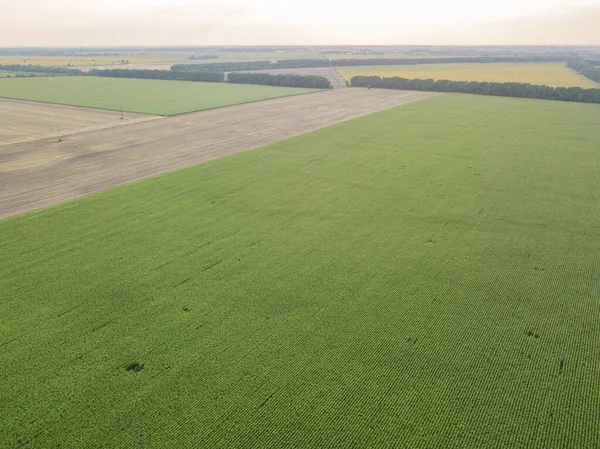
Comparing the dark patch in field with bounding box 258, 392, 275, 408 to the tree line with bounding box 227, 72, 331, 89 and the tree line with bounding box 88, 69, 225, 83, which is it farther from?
the tree line with bounding box 88, 69, 225, 83

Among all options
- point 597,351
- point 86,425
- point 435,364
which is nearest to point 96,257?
point 86,425

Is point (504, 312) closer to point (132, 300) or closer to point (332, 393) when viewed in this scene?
point (332, 393)

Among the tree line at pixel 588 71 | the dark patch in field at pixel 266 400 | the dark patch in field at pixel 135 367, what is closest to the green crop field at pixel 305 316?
the dark patch in field at pixel 266 400

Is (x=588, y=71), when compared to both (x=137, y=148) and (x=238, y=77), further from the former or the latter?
(x=137, y=148)

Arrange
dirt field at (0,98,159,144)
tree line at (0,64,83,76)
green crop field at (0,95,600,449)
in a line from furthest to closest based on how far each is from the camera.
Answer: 1. tree line at (0,64,83,76)
2. dirt field at (0,98,159,144)
3. green crop field at (0,95,600,449)

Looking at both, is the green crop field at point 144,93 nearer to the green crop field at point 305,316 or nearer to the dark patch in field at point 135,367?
the green crop field at point 305,316

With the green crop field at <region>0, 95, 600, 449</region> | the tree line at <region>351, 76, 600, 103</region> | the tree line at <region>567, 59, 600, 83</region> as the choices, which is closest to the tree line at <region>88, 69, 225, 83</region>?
the tree line at <region>351, 76, 600, 103</region>
